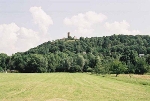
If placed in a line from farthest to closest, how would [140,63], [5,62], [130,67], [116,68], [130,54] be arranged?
[5,62]
[130,54]
[130,67]
[140,63]
[116,68]

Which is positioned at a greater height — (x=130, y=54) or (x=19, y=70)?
(x=130, y=54)

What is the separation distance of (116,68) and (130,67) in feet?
106

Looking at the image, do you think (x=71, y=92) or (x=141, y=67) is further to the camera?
(x=141, y=67)

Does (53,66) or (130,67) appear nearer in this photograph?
(130,67)

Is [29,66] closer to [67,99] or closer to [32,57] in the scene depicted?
[32,57]

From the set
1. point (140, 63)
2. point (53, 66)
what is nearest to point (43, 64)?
point (53, 66)

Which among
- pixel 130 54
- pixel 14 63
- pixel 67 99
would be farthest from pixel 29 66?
pixel 67 99

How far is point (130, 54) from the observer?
5989 inches

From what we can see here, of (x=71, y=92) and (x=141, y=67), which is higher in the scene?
(x=141, y=67)

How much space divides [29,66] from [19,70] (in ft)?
30.0

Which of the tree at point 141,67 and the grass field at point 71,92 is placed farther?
the tree at point 141,67

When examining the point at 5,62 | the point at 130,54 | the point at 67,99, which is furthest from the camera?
the point at 5,62

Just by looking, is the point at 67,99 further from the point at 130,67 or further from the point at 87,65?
the point at 87,65

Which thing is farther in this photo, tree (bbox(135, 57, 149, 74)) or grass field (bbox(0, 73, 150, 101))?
tree (bbox(135, 57, 149, 74))
